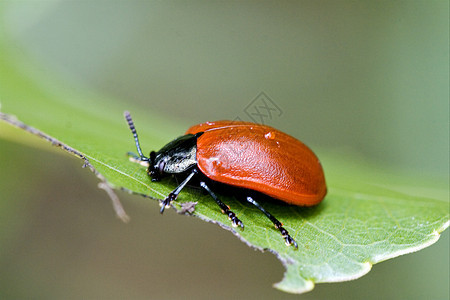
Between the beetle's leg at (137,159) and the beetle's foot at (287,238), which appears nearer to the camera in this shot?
the beetle's foot at (287,238)

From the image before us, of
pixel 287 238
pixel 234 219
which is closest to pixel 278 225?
pixel 287 238

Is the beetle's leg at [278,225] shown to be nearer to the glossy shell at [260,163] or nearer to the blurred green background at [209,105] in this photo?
the glossy shell at [260,163]

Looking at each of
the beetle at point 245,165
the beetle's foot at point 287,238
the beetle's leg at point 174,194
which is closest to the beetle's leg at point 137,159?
the beetle at point 245,165

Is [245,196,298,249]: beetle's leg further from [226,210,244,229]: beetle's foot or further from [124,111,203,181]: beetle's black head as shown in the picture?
[124,111,203,181]: beetle's black head

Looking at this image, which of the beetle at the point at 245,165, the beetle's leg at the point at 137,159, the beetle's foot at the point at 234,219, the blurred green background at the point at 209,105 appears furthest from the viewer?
the blurred green background at the point at 209,105

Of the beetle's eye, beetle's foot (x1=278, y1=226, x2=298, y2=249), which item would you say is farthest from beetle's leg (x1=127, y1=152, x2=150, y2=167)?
beetle's foot (x1=278, y1=226, x2=298, y2=249)

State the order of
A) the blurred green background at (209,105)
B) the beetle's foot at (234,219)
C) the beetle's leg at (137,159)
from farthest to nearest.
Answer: the blurred green background at (209,105) < the beetle's leg at (137,159) < the beetle's foot at (234,219)
